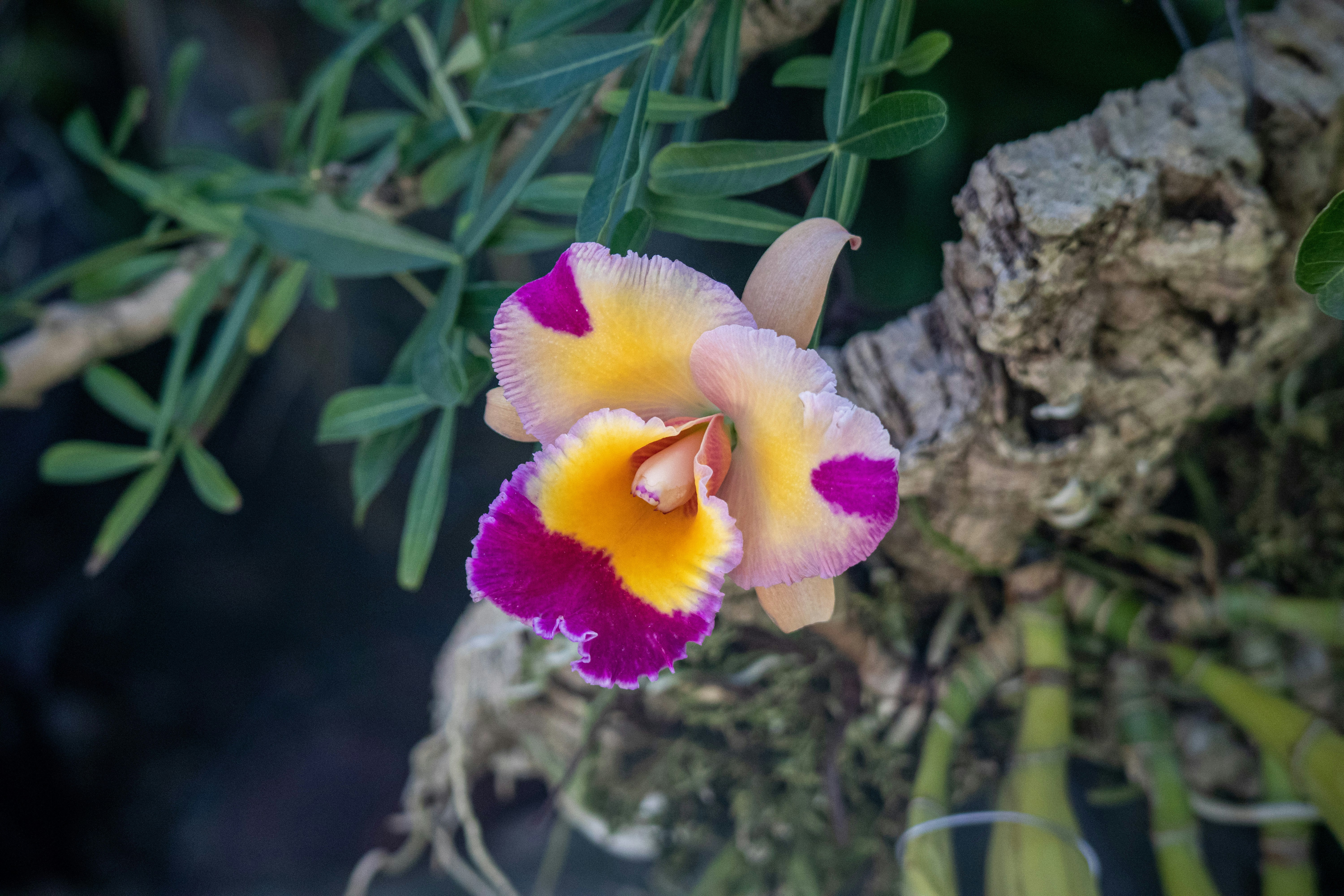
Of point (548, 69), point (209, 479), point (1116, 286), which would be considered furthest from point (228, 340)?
A: point (1116, 286)

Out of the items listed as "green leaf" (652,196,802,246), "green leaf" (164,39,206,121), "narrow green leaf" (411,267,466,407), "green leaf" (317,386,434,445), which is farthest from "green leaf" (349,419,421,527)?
"green leaf" (164,39,206,121)

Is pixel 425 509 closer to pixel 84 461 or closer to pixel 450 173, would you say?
pixel 450 173

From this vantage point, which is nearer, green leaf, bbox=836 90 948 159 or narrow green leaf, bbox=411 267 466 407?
green leaf, bbox=836 90 948 159

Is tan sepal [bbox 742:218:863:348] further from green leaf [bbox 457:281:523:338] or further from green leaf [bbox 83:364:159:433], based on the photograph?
green leaf [bbox 83:364:159:433]

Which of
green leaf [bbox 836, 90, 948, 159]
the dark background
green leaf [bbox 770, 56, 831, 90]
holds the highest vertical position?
green leaf [bbox 836, 90, 948, 159]

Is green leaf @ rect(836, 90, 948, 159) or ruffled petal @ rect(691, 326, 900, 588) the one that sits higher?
green leaf @ rect(836, 90, 948, 159)

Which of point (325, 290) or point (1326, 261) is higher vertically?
point (1326, 261)
